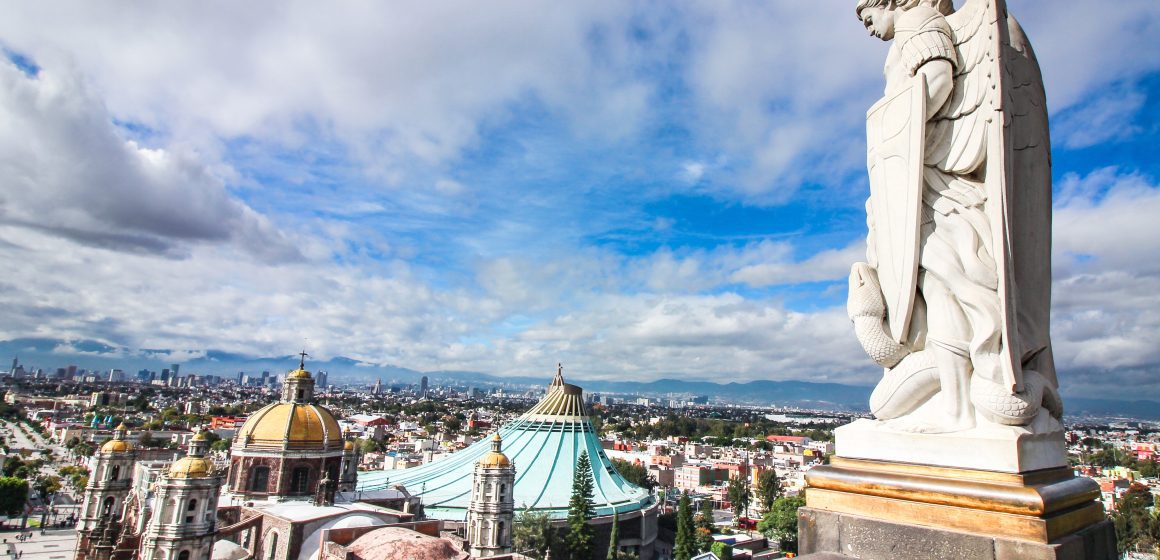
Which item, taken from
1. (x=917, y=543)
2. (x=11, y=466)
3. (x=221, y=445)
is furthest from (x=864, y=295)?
(x=221, y=445)

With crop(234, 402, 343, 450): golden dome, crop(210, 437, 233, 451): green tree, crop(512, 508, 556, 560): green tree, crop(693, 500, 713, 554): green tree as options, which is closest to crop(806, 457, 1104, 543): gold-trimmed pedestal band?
crop(512, 508, 556, 560): green tree

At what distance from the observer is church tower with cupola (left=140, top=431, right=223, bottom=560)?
16172 mm

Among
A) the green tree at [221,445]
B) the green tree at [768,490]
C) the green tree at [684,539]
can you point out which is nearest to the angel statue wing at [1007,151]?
the green tree at [684,539]

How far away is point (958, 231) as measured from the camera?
309 centimetres

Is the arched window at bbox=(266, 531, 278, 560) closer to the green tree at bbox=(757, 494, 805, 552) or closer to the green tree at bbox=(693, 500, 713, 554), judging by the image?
the green tree at bbox=(693, 500, 713, 554)

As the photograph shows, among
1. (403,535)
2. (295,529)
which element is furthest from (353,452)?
(403,535)

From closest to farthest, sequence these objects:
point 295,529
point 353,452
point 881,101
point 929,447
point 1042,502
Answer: point 1042,502 → point 929,447 → point 881,101 → point 295,529 → point 353,452

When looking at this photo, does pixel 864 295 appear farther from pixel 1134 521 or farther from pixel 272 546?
pixel 1134 521

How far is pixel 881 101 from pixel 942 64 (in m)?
0.33

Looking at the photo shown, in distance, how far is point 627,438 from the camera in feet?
311

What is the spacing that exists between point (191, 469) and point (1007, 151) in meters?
19.6

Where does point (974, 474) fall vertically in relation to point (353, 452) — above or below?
above

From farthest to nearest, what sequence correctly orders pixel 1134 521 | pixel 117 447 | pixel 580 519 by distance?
pixel 1134 521, pixel 580 519, pixel 117 447

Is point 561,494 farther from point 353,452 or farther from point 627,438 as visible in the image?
point 627,438
